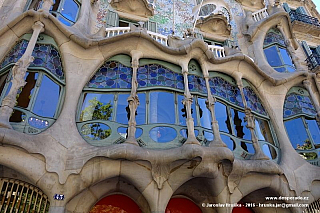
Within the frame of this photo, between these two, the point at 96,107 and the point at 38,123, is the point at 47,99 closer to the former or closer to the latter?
the point at 38,123

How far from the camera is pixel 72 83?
7.32m

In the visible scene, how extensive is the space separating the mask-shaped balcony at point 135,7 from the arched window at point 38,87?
4.11 m

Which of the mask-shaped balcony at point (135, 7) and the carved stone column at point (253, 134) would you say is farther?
the mask-shaped balcony at point (135, 7)

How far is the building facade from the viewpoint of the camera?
6.07m

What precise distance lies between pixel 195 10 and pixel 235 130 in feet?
21.9

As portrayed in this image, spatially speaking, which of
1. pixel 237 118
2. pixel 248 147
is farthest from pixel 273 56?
pixel 248 147

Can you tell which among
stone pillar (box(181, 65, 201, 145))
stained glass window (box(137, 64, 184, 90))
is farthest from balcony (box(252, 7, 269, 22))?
stained glass window (box(137, 64, 184, 90))

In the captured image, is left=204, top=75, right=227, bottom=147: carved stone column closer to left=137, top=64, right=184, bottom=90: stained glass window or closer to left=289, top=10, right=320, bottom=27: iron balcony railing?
left=137, top=64, right=184, bottom=90: stained glass window

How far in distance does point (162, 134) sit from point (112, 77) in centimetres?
247

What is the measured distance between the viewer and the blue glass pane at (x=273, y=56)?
1098cm

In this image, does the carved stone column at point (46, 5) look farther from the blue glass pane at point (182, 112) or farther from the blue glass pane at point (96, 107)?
the blue glass pane at point (182, 112)

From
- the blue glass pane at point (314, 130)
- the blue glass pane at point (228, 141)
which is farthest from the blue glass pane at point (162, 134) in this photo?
the blue glass pane at point (314, 130)

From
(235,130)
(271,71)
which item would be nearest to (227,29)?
(271,71)

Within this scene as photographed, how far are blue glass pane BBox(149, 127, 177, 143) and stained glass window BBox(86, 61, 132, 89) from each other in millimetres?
1665
